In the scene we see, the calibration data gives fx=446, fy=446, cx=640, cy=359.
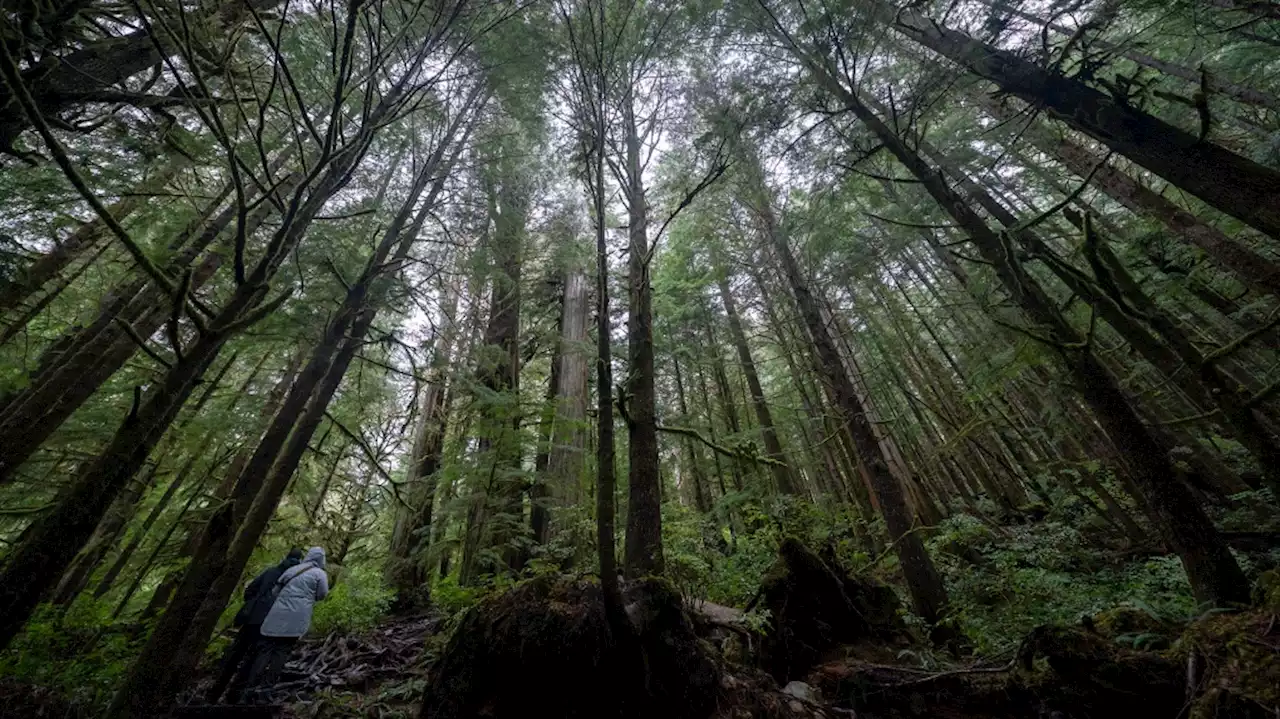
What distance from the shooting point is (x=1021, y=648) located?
2.80m

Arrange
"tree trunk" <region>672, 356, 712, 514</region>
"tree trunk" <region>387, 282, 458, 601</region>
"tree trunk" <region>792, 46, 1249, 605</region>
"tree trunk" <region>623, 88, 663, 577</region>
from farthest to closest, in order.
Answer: "tree trunk" <region>672, 356, 712, 514</region> → "tree trunk" <region>387, 282, 458, 601</region> → "tree trunk" <region>623, 88, 663, 577</region> → "tree trunk" <region>792, 46, 1249, 605</region>

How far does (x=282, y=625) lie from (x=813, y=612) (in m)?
5.68

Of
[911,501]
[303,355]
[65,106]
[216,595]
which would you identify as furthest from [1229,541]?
[303,355]

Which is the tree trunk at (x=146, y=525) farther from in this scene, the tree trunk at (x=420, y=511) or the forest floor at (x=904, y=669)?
the forest floor at (x=904, y=669)

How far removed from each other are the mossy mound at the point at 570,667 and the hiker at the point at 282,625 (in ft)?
10.9

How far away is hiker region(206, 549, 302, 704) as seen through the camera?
4658 millimetres

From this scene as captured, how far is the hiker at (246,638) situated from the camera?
466cm

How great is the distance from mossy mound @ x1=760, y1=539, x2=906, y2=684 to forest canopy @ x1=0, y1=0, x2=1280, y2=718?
98 mm

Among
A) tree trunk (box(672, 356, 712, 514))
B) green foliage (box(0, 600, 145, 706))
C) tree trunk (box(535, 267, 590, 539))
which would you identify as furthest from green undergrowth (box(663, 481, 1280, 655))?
green foliage (box(0, 600, 145, 706))

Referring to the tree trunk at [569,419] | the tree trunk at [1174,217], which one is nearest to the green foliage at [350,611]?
the tree trunk at [569,419]

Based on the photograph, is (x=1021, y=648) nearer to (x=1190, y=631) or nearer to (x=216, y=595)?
→ (x=1190, y=631)

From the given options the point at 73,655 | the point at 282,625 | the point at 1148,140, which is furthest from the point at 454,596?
the point at 1148,140

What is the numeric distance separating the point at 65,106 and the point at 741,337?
12.3m

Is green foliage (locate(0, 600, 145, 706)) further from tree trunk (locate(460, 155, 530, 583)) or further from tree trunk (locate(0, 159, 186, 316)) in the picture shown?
tree trunk (locate(0, 159, 186, 316))
